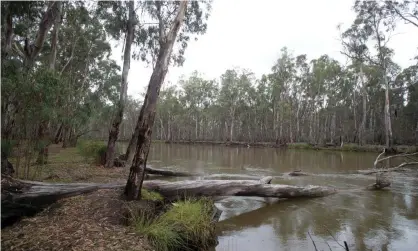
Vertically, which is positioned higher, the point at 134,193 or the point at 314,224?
the point at 134,193

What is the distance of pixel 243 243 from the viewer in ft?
16.4

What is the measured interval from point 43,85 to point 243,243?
15.4 ft

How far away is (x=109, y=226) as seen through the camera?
4.22 meters

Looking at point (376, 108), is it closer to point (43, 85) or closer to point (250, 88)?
point (250, 88)

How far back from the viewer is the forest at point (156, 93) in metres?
5.78

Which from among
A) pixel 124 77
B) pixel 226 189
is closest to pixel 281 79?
pixel 124 77

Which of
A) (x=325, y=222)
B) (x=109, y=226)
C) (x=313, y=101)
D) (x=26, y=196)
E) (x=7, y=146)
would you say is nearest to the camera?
(x=109, y=226)

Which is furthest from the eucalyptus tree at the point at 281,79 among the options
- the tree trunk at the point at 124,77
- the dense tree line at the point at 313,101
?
the tree trunk at the point at 124,77

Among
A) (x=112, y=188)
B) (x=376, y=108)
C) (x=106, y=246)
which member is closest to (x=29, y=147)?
(x=112, y=188)

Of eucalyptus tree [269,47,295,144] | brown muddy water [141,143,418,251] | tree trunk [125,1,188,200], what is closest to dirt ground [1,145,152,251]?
tree trunk [125,1,188,200]

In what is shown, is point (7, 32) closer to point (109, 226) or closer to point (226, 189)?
point (109, 226)

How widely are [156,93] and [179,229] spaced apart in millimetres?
2427

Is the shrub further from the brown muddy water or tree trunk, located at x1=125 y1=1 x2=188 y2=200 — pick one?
the brown muddy water

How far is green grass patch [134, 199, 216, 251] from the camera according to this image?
13.5 ft
